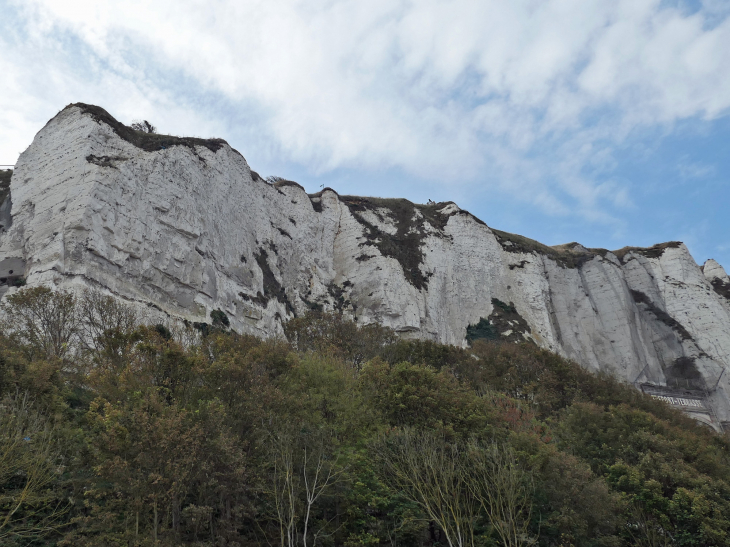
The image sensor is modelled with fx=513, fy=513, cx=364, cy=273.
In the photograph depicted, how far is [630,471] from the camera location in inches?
706

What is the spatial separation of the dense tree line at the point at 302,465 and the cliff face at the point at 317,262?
16.1 m

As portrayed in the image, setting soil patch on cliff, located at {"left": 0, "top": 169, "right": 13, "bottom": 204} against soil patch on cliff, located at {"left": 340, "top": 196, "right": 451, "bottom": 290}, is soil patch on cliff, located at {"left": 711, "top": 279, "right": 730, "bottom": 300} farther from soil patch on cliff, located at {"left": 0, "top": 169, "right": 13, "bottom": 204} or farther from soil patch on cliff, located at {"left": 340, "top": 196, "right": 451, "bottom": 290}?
soil patch on cliff, located at {"left": 0, "top": 169, "right": 13, "bottom": 204}

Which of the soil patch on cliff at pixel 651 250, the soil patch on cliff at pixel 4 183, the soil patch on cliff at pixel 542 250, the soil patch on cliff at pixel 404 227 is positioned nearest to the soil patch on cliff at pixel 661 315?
the soil patch on cliff at pixel 651 250

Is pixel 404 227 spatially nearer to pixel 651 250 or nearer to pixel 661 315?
pixel 661 315

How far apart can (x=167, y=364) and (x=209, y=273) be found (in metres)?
25.7

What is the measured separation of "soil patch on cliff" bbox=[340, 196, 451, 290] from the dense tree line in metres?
37.1

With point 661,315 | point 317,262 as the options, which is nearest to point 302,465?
point 317,262

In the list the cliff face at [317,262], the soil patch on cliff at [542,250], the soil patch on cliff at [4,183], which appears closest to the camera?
the cliff face at [317,262]

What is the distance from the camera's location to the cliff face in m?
36.0

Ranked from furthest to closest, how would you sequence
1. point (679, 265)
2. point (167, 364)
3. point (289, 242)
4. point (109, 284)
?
1. point (679, 265)
2. point (289, 242)
3. point (109, 284)
4. point (167, 364)

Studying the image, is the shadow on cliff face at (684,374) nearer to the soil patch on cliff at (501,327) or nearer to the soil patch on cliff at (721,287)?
the soil patch on cliff at (721,287)

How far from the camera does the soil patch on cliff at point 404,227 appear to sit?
58812mm

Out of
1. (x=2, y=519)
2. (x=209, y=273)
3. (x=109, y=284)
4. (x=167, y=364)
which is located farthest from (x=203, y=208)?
(x=2, y=519)

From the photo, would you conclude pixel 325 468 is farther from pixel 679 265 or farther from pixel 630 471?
pixel 679 265
